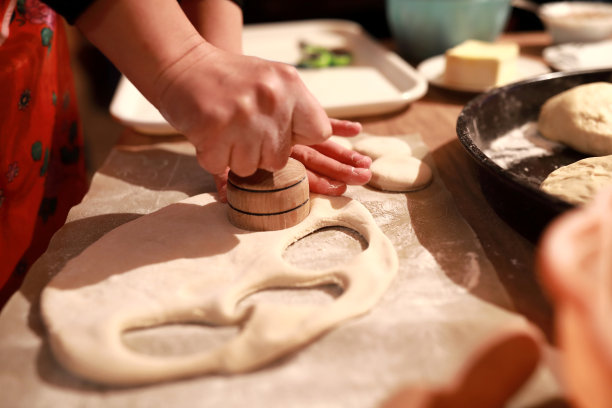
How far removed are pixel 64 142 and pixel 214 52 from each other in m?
0.73

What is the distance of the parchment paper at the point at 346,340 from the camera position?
1.79ft

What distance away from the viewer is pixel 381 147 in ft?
3.64

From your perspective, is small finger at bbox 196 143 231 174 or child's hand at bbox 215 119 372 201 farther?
child's hand at bbox 215 119 372 201

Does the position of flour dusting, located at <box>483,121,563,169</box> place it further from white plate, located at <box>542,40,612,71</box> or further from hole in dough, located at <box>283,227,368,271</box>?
white plate, located at <box>542,40,612,71</box>

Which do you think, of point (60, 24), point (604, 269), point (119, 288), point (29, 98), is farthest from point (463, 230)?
point (60, 24)

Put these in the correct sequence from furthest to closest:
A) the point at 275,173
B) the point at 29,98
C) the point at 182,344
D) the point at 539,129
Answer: the point at 539,129 < the point at 29,98 < the point at 275,173 < the point at 182,344

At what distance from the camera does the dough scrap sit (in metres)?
0.57

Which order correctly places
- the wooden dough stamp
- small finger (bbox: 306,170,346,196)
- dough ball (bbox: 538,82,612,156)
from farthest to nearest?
dough ball (bbox: 538,82,612,156)
small finger (bbox: 306,170,346,196)
the wooden dough stamp

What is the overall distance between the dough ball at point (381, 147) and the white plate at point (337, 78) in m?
0.17

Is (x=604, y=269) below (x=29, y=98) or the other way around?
the other way around

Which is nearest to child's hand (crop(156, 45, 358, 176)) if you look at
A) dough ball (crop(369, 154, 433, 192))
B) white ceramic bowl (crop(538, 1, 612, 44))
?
dough ball (crop(369, 154, 433, 192))

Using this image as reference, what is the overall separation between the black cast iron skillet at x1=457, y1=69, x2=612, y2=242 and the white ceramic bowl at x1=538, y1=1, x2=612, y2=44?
56cm

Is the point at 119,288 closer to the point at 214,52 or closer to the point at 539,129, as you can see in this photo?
the point at 214,52

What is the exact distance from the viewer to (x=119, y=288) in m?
0.69
